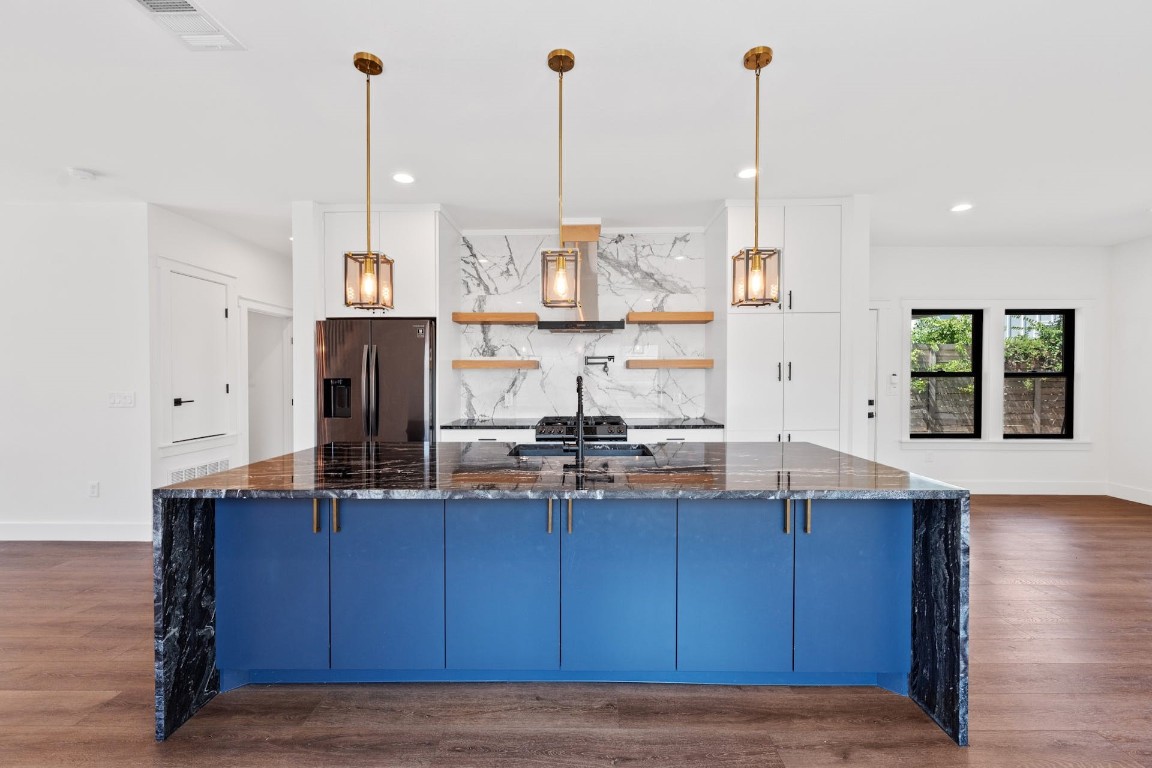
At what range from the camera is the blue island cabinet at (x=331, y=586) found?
2184 millimetres

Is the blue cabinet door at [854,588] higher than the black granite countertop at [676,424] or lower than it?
Result: lower

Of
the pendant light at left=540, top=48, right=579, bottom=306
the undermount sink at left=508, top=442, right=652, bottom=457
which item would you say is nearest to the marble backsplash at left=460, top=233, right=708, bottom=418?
the undermount sink at left=508, top=442, right=652, bottom=457

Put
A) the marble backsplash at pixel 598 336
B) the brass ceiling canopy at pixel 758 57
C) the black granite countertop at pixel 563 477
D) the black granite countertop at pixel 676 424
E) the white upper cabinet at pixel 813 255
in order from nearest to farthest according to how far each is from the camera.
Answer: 1. the black granite countertop at pixel 563 477
2. the brass ceiling canopy at pixel 758 57
3. the white upper cabinet at pixel 813 255
4. the black granite countertop at pixel 676 424
5. the marble backsplash at pixel 598 336

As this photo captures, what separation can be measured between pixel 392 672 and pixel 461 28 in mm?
2550

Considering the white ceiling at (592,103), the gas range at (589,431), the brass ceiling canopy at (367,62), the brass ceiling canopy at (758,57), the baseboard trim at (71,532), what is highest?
the white ceiling at (592,103)

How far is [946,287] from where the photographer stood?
5.80 meters

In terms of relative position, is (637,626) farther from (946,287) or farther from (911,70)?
(946,287)

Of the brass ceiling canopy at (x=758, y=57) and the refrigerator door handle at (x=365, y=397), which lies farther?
the refrigerator door handle at (x=365, y=397)

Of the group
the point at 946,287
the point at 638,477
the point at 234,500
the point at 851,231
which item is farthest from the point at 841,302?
the point at 234,500

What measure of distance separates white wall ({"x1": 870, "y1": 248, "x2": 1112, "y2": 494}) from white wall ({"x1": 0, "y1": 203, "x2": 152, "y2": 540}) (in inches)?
263

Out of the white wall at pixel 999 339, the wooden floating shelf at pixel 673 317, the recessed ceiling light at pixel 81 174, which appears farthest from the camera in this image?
the white wall at pixel 999 339

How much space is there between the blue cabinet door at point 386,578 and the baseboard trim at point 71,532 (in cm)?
323

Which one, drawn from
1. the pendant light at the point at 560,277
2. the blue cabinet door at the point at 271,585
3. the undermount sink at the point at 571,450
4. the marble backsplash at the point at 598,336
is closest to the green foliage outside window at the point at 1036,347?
the marble backsplash at the point at 598,336

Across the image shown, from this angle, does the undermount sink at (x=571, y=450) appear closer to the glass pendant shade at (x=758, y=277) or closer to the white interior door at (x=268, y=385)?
the glass pendant shade at (x=758, y=277)
